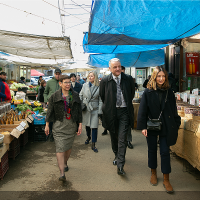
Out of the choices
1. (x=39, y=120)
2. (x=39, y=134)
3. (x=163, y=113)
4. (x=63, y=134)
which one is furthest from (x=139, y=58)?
(x=63, y=134)

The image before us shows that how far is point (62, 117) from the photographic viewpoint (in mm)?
3590

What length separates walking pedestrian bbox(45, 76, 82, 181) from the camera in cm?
357

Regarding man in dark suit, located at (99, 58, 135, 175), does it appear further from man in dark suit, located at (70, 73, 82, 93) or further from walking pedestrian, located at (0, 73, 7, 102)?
walking pedestrian, located at (0, 73, 7, 102)

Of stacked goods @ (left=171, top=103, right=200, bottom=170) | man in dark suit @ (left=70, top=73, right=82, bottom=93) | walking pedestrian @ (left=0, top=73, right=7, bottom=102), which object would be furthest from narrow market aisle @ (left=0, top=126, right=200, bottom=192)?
man in dark suit @ (left=70, top=73, right=82, bottom=93)

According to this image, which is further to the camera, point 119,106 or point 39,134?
point 39,134

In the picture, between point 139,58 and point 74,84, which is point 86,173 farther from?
point 139,58

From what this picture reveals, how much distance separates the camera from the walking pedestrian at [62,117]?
3.57m

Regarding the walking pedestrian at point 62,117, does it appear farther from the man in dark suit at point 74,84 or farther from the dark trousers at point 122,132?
the man in dark suit at point 74,84

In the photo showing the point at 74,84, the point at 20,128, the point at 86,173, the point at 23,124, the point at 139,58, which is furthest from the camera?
the point at 139,58

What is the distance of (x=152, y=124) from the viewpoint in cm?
327

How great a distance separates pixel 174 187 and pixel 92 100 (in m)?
2.87

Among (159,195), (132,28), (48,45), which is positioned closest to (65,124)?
(159,195)

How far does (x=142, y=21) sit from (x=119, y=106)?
7.25 ft

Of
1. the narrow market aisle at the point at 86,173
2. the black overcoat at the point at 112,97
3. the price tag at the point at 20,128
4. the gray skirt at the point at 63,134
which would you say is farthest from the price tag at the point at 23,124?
the black overcoat at the point at 112,97
